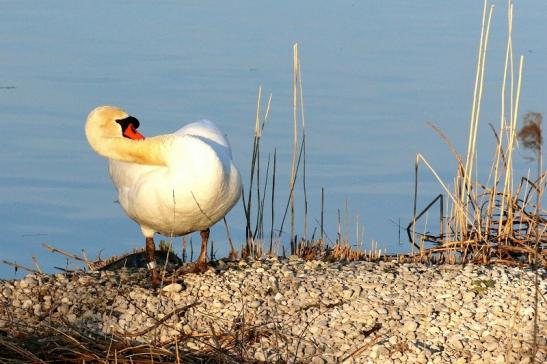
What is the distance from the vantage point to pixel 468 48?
1574 cm

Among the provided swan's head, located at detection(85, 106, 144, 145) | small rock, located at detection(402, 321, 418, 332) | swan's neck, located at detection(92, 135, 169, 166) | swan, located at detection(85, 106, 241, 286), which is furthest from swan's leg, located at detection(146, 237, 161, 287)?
small rock, located at detection(402, 321, 418, 332)

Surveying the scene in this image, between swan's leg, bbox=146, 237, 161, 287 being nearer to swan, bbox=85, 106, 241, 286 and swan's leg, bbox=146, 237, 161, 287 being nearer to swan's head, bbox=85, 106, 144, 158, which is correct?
swan, bbox=85, 106, 241, 286

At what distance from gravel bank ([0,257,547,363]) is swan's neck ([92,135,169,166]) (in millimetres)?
640

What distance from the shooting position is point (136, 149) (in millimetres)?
7320

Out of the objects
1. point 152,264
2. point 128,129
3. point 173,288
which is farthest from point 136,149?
point 173,288

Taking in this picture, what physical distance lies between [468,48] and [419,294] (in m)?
9.40

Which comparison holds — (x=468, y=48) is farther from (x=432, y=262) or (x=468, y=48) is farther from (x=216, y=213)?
(x=216, y=213)

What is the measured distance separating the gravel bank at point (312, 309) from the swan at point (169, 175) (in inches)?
12.4

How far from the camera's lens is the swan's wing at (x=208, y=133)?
744 cm

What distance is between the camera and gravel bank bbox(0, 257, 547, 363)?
5.93m

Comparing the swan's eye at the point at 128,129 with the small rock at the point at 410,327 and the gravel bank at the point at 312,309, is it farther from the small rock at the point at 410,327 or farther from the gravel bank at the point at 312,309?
the small rock at the point at 410,327

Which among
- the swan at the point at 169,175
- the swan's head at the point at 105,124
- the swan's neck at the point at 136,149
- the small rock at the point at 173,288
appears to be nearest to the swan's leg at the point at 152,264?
the swan at the point at 169,175

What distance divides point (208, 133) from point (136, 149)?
1.57 ft

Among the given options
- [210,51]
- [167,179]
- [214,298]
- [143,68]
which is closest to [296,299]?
[214,298]
